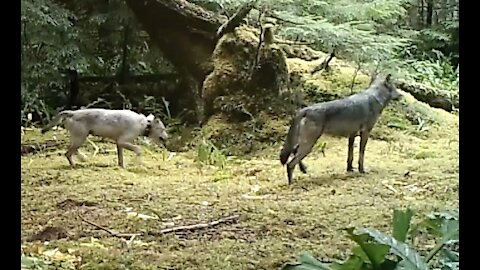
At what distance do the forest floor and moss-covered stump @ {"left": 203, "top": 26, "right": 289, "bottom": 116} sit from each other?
0.34 meters

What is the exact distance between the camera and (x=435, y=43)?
10.1 ft

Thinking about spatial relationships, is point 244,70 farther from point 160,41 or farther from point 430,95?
point 430,95

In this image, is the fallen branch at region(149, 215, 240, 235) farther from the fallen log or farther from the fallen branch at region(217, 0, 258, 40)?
the fallen log

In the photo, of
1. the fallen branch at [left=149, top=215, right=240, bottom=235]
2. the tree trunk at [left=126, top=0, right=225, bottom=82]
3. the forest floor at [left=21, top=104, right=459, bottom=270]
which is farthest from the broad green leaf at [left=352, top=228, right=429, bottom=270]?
the tree trunk at [left=126, top=0, right=225, bottom=82]

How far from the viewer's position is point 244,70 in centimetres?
266

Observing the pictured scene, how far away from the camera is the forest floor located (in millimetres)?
1350

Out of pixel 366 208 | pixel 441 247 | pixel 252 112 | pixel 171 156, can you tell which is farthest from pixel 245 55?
pixel 441 247

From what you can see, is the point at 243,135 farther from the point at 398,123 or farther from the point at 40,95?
the point at 40,95

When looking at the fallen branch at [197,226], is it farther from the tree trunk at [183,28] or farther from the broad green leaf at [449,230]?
the tree trunk at [183,28]

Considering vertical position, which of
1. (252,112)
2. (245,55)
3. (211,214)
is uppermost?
(245,55)

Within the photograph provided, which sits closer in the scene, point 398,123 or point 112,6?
point 398,123

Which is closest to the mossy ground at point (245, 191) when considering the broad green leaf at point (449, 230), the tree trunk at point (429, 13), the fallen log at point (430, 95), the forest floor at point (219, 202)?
the forest floor at point (219, 202)

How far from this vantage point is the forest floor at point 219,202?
1.35 meters

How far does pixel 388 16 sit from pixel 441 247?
153 centimetres
